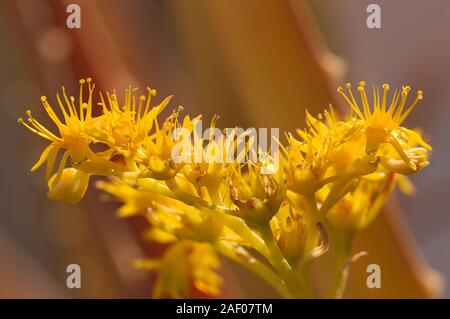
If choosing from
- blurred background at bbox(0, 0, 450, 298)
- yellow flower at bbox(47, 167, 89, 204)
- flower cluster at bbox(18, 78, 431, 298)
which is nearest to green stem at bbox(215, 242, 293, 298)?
flower cluster at bbox(18, 78, 431, 298)

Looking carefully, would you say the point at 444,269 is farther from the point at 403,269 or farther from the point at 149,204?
the point at 149,204

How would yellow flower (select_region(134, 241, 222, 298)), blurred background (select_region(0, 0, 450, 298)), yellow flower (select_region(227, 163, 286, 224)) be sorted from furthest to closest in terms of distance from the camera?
blurred background (select_region(0, 0, 450, 298)), yellow flower (select_region(134, 241, 222, 298)), yellow flower (select_region(227, 163, 286, 224))

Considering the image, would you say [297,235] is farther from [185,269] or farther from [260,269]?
[185,269]

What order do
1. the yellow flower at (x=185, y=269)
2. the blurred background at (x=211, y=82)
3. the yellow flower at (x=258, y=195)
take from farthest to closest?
the blurred background at (x=211, y=82) → the yellow flower at (x=185, y=269) → the yellow flower at (x=258, y=195)

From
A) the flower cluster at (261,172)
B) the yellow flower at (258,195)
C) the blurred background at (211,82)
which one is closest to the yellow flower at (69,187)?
the flower cluster at (261,172)

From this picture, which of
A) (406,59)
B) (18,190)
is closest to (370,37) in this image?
(406,59)

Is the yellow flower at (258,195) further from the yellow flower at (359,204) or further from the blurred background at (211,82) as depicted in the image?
the blurred background at (211,82)

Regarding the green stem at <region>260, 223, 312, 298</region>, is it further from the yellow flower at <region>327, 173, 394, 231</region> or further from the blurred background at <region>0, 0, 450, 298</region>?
the blurred background at <region>0, 0, 450, 298</region>
